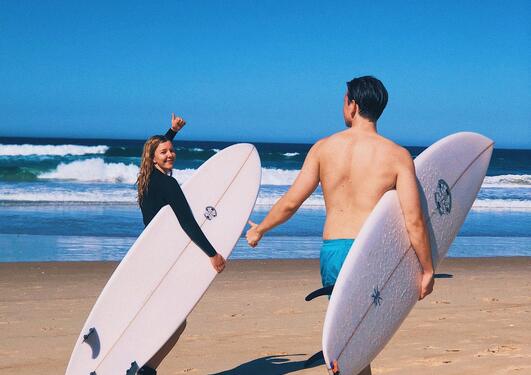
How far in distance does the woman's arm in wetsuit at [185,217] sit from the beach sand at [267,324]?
93cm

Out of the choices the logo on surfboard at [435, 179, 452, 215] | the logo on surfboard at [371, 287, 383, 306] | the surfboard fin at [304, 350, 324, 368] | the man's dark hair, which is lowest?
the surfboard fin at [304, 350, 324, 368]

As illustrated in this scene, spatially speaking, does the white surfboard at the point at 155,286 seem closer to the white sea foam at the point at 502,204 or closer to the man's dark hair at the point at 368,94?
the man's dark hair at the point at 368,94

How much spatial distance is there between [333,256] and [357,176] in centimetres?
33

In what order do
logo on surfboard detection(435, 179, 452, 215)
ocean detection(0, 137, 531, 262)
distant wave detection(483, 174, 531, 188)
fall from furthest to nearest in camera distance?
distant wave detection(483, 174, 531, 188), ocean detection(0, 137, 531, 262), logo on surfboard detection(435, 179, 452, 215)

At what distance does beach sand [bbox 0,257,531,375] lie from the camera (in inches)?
190

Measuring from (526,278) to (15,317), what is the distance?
217 inches

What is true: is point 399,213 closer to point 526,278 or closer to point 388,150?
point 388,150

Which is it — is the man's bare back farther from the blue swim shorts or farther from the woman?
the woman

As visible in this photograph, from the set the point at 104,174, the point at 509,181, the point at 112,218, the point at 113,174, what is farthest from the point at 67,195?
the point at 509,181

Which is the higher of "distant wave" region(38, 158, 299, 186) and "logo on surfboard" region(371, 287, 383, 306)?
"logo on surfboard" region(371, 287, 383, 306)

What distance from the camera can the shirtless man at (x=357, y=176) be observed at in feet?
10.2

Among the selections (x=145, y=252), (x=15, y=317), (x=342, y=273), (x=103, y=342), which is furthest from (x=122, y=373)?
(x=15, y=317)

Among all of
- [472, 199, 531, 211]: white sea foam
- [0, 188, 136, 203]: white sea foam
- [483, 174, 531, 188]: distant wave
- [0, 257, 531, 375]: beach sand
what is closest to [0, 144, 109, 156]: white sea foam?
[0, 188, 136, 203]: white sea foam

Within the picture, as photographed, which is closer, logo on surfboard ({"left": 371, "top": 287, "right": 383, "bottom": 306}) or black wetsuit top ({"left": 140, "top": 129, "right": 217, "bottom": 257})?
logo on surfboard ({"left": 371, "top": 287, "right": 383, "bottom": 306})
